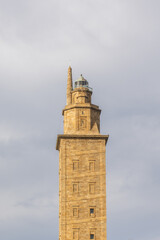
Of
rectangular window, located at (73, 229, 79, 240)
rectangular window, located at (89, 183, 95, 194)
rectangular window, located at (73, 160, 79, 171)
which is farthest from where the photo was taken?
rectangular window, located at (73, 160, 79, 171)

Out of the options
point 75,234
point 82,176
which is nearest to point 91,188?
point 82,176

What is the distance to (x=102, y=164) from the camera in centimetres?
7188

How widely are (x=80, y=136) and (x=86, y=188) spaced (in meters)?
6.07

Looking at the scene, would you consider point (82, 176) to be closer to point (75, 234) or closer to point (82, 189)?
point (82, 189)

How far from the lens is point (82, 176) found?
7125cm

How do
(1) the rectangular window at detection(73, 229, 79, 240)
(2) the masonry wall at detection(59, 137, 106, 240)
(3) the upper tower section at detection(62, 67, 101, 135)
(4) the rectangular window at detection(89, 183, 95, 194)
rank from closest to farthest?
(1) the rectangular window at detection(73, 229, 79, 240) → (2) the masonry wall at detection(59, 137, 106, 240) → (4) the rectangular window at detection(89, 183, 95, 194) → (3) the upper tower section at detection(62, 67, 101, 135)

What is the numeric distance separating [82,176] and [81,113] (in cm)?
807

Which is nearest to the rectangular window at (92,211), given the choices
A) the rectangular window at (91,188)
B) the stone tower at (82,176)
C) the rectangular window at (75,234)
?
the stone tower at (82,176)

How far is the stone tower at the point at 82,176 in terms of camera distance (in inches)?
2734

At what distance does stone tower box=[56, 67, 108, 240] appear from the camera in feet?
→ 228

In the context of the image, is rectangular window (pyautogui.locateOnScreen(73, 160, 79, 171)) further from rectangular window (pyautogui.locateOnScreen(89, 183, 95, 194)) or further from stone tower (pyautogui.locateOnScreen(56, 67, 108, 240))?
rectangular window (pyautogui.locateOnScreen(89, 183, 95, 194))

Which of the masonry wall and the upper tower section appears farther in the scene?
the upper tower section

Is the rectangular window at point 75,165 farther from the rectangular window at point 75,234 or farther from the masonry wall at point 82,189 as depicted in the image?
the rectangular window at point 75,234

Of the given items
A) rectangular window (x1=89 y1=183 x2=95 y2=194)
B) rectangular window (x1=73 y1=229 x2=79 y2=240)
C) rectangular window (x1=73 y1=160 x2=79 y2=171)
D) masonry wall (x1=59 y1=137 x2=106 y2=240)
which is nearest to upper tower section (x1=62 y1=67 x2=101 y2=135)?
masonry wall (x1=59 y1=137 x2=106 y2=240)
